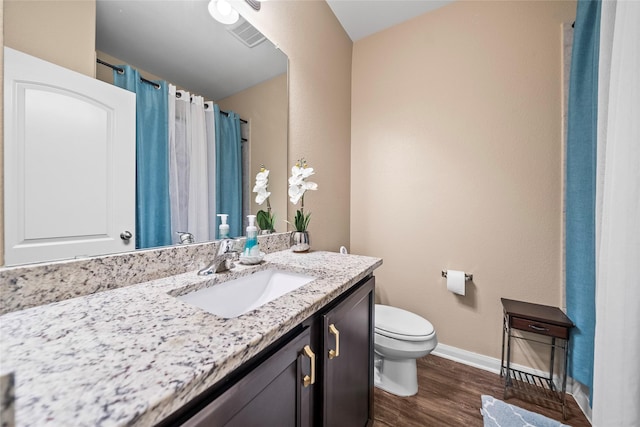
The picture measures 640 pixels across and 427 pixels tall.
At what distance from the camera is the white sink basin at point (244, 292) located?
0.81m

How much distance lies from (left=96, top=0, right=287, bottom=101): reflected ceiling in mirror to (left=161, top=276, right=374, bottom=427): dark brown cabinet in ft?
3.27

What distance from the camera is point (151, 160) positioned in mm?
849

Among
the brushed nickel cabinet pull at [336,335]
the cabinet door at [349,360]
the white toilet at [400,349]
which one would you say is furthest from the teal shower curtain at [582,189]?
the brushed nickel cabinet pull at [336,335]

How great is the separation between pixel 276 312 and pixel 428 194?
5.61ft

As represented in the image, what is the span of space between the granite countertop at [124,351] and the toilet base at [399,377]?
1.16m

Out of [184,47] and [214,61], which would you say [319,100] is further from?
[184,47]

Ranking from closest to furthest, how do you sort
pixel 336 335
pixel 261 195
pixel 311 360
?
pixel 311 360
pixel 336 335
pixel 261 195

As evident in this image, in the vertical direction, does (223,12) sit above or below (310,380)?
above

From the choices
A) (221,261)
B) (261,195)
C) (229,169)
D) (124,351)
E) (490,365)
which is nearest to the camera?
(124,351)

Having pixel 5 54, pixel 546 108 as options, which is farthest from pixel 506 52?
pixel 5 54

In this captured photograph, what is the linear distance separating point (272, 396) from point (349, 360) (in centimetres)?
46

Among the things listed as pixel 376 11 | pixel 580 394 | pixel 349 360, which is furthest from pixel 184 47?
pixel 580 394

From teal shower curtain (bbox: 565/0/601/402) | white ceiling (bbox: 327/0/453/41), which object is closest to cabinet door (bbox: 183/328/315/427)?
teal shower curtain (bbox: 565/0/601/402)

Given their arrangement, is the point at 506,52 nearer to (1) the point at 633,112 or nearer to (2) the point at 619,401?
(1) the point at 633,112
